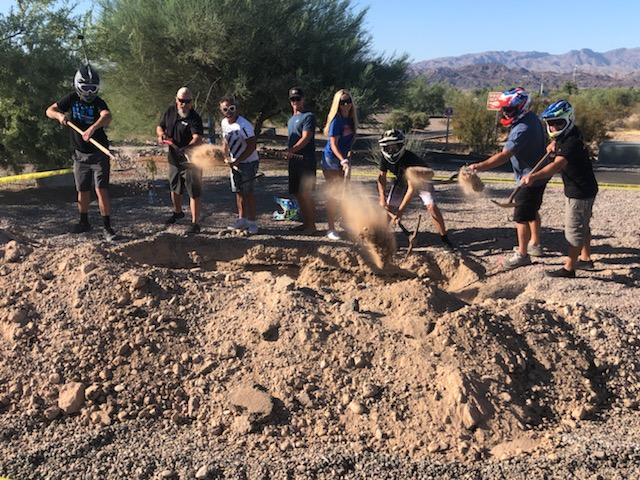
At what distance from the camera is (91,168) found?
234 inches

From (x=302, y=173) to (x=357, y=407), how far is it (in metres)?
3.52

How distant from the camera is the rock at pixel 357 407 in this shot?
10.2ft

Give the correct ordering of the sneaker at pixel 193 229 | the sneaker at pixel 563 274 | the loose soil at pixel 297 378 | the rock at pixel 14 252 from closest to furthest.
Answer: the loose soil at pixel 297 378 < the rock at pixel 14 252 < the sneaker at pixel 563 274 < the sneaker at pixel 193 229

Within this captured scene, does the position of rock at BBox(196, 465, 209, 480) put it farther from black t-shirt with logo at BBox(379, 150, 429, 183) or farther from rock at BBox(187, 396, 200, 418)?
black t-shirt with logo at BBox(379, 150, 429, 183)

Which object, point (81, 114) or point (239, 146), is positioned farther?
point (239, 146)

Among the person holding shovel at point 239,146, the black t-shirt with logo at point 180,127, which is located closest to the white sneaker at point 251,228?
the person holding shovel at point 239,146

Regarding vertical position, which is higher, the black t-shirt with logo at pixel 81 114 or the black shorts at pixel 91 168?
the black t-shirt with logo at pixel 81 114

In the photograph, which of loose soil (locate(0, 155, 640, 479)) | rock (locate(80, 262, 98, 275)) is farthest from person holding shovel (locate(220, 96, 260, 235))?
rock (locate(80, 262, 98, 275))

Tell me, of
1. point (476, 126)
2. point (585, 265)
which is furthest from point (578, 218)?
point (476, 126)

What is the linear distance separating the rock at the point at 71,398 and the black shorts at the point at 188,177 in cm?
320

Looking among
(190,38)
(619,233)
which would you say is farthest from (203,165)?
(190,38)

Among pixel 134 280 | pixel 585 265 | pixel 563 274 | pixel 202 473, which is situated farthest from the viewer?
pixel 585 265

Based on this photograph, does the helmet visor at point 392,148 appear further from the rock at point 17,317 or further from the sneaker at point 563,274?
the rock at point 17,317

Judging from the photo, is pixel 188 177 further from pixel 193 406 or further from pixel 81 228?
pixel 193 406
